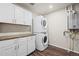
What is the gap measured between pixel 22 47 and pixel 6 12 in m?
0.91

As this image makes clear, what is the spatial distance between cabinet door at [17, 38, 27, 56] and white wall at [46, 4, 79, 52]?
2.42 feet

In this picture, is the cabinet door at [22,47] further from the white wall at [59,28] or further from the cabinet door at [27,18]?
the white wall at [59,28]

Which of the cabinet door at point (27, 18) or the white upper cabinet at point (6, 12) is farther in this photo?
the cabinet door at point (27, 18)

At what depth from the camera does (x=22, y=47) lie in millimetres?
1851


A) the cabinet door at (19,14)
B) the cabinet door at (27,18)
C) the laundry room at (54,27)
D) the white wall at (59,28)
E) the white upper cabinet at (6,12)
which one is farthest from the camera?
the cabinet door at (27,18)

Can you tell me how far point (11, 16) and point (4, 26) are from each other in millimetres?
281

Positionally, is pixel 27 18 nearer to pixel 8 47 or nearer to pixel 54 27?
pixel 54 27

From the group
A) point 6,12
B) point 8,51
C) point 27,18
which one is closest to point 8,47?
point 8,51

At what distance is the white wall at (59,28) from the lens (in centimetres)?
171

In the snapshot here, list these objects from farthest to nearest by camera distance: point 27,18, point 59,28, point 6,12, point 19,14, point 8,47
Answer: point 27,18 → point 19,14 → point 59,28 → point 6,12 → point 8,47

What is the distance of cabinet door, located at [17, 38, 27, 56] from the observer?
1744 millimetres

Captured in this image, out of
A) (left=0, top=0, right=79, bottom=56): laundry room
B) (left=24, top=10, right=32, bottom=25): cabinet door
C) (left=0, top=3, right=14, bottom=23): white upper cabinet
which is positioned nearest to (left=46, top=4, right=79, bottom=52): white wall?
(left=0, top=0, right=79, bottom=56): laundry room

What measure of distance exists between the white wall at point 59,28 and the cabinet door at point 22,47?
74 cm

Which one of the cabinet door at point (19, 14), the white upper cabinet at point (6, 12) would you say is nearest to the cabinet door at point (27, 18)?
the cabinet door at point (19, 14)
